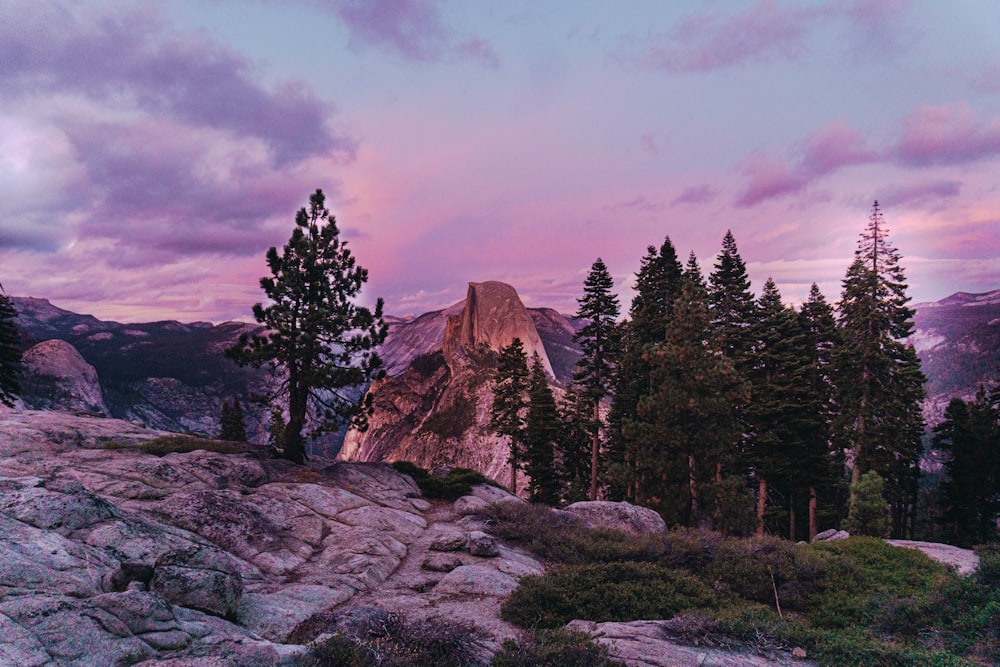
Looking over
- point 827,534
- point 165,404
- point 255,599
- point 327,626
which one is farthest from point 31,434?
point 165,404

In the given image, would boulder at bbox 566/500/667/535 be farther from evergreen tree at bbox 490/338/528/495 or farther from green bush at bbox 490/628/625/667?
evergreen tree at bbox 490/338/528/495

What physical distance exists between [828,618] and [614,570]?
5373 mm

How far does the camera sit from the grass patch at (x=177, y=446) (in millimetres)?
18250

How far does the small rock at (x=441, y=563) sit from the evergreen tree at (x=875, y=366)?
27.2 meters

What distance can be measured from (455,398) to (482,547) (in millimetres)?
90964

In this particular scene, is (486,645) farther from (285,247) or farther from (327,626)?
(285,247)

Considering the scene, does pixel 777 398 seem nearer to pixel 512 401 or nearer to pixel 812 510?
pixel 812 510

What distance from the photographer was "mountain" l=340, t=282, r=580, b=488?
94.2 m

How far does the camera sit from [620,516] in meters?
22.6

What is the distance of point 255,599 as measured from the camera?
33.0ft

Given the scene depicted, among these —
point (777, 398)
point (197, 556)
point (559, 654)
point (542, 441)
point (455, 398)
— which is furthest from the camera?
point (455, 398)

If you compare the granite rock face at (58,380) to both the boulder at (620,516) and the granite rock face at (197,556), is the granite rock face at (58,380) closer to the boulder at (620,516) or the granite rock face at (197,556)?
the granite rock face at (197,556)

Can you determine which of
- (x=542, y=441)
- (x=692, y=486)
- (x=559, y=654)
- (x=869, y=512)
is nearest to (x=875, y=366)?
(x=869, y=512)

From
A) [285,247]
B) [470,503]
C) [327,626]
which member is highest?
[285,247]
